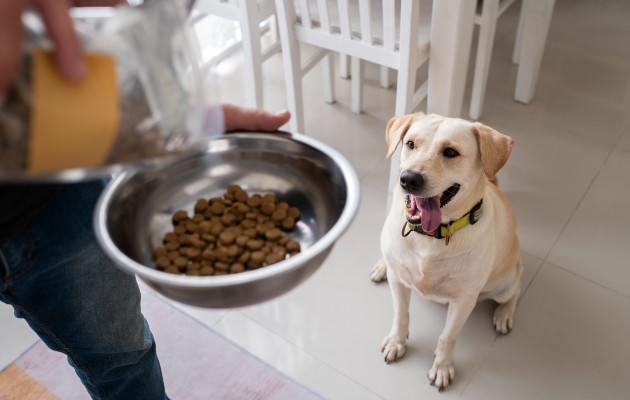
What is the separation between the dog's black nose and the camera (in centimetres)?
129

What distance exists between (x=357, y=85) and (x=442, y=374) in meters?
1.15

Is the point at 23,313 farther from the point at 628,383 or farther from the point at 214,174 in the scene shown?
the point at 628,383

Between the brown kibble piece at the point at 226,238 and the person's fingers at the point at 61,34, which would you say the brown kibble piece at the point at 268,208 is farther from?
the person's fingers at the point at 61,34

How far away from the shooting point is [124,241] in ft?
2.94

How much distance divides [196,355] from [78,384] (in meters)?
0.31

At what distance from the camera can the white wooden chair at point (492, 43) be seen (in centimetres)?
209

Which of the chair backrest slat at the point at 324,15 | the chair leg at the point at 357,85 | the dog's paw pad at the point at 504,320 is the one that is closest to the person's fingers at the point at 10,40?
the chair backrest slat at the point at 324,15

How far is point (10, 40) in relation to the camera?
1.66ft

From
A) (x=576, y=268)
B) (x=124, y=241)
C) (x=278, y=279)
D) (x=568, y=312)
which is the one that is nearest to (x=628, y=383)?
(x=568, y=312)

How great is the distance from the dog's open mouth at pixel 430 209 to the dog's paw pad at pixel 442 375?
416 mm

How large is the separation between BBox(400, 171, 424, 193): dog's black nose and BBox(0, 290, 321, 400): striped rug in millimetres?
612

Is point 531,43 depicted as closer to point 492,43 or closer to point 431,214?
point 492,43

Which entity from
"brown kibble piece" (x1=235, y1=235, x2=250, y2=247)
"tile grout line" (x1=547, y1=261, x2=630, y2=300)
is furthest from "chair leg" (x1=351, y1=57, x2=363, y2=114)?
"brown kibble piece" (x1=235, y1=235, x2=250, y2=247)

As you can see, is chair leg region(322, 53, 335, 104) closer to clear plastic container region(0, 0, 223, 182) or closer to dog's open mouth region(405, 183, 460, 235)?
dog's open mouth region(405, 183, 460, 235)
